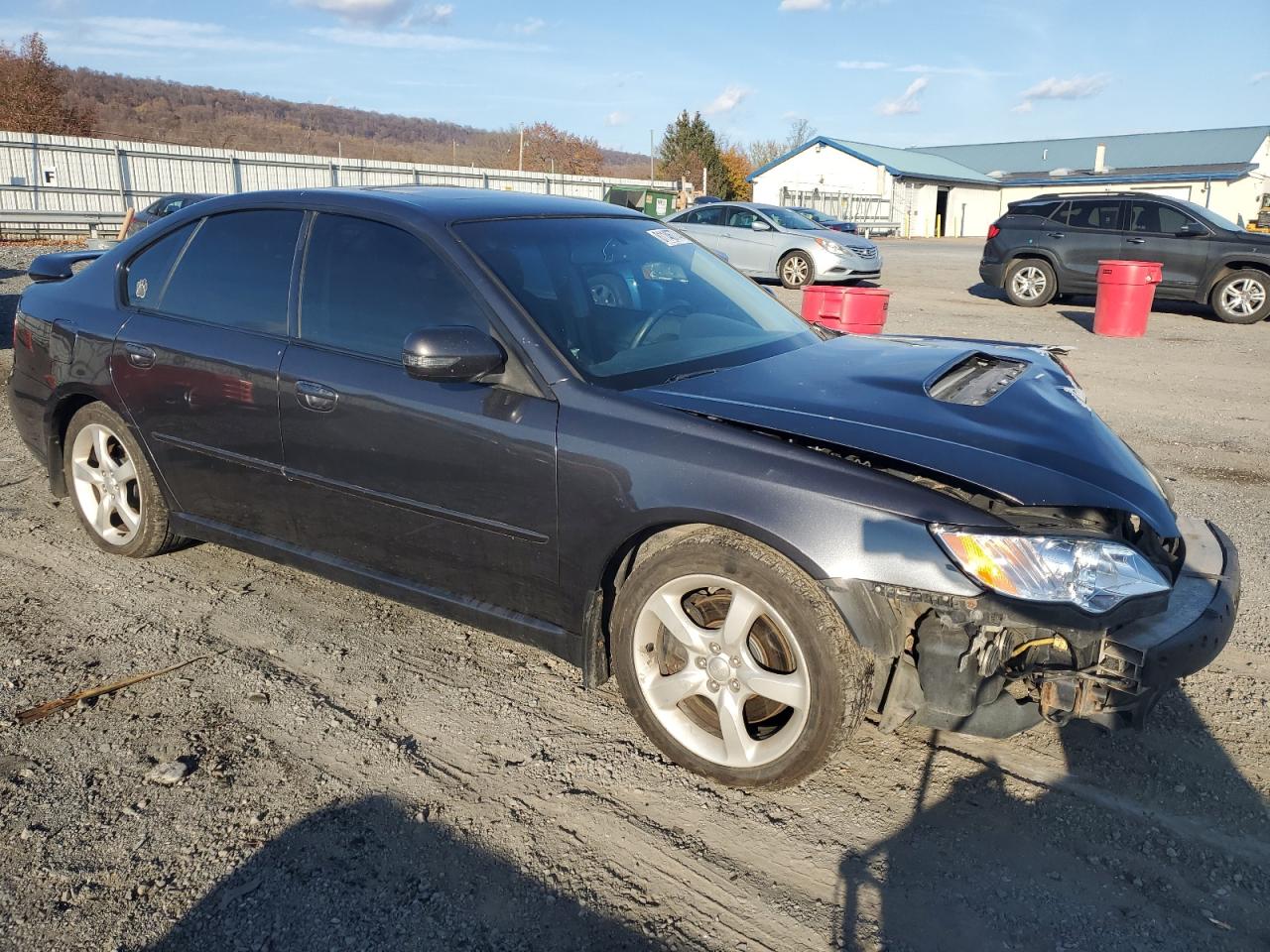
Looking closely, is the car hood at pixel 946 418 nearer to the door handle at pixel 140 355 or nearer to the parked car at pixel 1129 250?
the door handle at pixel 140 355

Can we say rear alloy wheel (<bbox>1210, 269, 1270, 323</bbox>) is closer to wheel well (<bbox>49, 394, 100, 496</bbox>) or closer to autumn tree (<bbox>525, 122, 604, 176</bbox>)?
wheel well (<bbox>49, 394, 100, 496</bbox>)

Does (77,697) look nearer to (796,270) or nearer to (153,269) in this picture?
(153,269)

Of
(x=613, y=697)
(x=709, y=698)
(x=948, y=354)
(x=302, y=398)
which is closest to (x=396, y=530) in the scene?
(x=302, y=398)

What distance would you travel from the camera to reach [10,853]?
2.59 meters

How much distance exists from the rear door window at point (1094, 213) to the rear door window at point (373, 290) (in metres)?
14.0

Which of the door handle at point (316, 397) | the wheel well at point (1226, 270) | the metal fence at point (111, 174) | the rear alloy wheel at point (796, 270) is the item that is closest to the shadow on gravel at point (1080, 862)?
the door handle at point (316, 397)

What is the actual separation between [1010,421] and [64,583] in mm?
3907

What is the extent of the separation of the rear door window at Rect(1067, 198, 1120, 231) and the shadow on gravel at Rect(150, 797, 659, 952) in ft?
49.4

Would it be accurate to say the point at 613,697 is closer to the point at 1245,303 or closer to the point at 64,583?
the point at 64,583

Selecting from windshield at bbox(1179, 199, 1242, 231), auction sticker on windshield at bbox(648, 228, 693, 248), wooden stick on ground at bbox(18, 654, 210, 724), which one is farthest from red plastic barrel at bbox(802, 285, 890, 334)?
windshield at bbox(1179, 199, 1242, 231)

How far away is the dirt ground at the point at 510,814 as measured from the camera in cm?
238

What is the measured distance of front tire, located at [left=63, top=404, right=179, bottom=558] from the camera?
4.32m

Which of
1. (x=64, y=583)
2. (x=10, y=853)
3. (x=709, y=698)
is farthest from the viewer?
(x=64, y=583)

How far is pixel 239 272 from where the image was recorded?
12.9 feet
